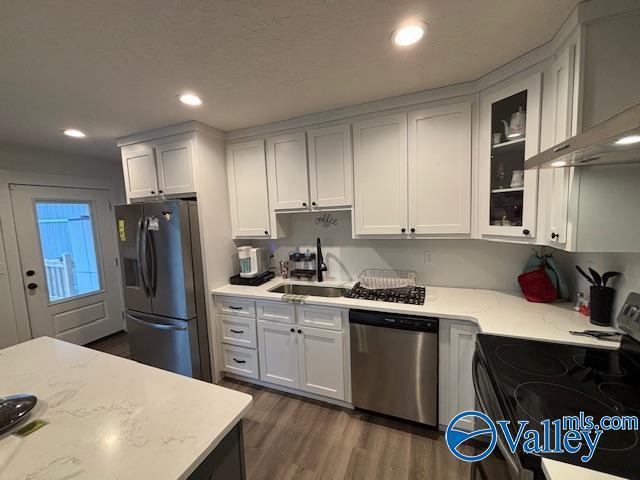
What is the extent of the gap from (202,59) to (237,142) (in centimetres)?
118


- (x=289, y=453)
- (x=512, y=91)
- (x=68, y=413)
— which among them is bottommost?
(x=289, y=453)

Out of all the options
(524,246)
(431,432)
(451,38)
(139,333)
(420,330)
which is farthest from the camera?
(139,333)

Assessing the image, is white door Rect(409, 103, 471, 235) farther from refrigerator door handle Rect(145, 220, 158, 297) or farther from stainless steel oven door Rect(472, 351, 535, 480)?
refrigerator door handle Rect(145, 220, 158, 297)

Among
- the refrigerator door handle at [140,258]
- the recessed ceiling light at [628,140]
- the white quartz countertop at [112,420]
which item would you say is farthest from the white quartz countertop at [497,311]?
the white quartz countertop at [112,420]

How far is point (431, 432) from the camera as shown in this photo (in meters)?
1.83

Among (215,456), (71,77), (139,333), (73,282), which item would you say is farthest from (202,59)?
(73,282)

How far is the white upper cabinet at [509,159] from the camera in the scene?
4.98ft

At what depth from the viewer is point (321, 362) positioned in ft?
6.85

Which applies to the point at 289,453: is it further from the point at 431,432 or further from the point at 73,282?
the point at 73,282

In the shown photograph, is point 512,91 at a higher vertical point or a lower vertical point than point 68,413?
higher

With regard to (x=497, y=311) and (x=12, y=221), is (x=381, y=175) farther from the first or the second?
(x=12, y=221)

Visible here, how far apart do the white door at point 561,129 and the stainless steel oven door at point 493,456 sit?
31.7 inches

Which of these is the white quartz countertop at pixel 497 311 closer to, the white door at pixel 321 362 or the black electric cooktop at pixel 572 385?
the black electric cooktop at pixel 572 385

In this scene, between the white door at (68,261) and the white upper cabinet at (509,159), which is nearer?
the white upper cabinet at (509,159)
